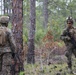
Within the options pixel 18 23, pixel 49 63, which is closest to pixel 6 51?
pixel 18 23

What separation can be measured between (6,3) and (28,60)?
22591 millimetres

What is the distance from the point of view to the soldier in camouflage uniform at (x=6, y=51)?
8055 mm

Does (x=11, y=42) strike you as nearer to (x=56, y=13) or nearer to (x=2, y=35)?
(x=2, y=35)

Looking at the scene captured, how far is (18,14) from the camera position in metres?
10.8

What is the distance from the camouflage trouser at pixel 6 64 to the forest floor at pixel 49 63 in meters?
2.82

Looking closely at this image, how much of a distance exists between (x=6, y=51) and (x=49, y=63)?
20.9 ft

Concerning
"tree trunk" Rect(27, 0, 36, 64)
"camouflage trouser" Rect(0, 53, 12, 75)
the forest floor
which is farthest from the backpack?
"tree trunk" Rect(27, 0, 36, 64)

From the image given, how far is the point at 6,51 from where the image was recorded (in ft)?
26.9

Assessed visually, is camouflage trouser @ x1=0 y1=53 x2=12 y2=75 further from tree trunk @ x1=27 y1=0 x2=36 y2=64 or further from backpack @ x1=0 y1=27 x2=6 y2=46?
tree trunk @ x1=27 y1=0 x2=36 y2=64

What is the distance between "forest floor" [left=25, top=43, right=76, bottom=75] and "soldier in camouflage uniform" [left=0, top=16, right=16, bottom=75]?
2.86m

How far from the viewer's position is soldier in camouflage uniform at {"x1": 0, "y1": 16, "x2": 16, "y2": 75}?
805 cm

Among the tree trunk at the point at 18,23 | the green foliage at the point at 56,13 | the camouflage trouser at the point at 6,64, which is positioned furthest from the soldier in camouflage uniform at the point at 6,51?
the green foliage at the point at 56,13

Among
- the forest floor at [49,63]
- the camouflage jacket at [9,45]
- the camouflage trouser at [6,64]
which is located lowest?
the forest floor at [49,63]

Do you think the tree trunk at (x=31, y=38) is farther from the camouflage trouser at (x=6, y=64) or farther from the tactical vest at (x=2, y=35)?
the tactical vest at (x=2, y=35)
